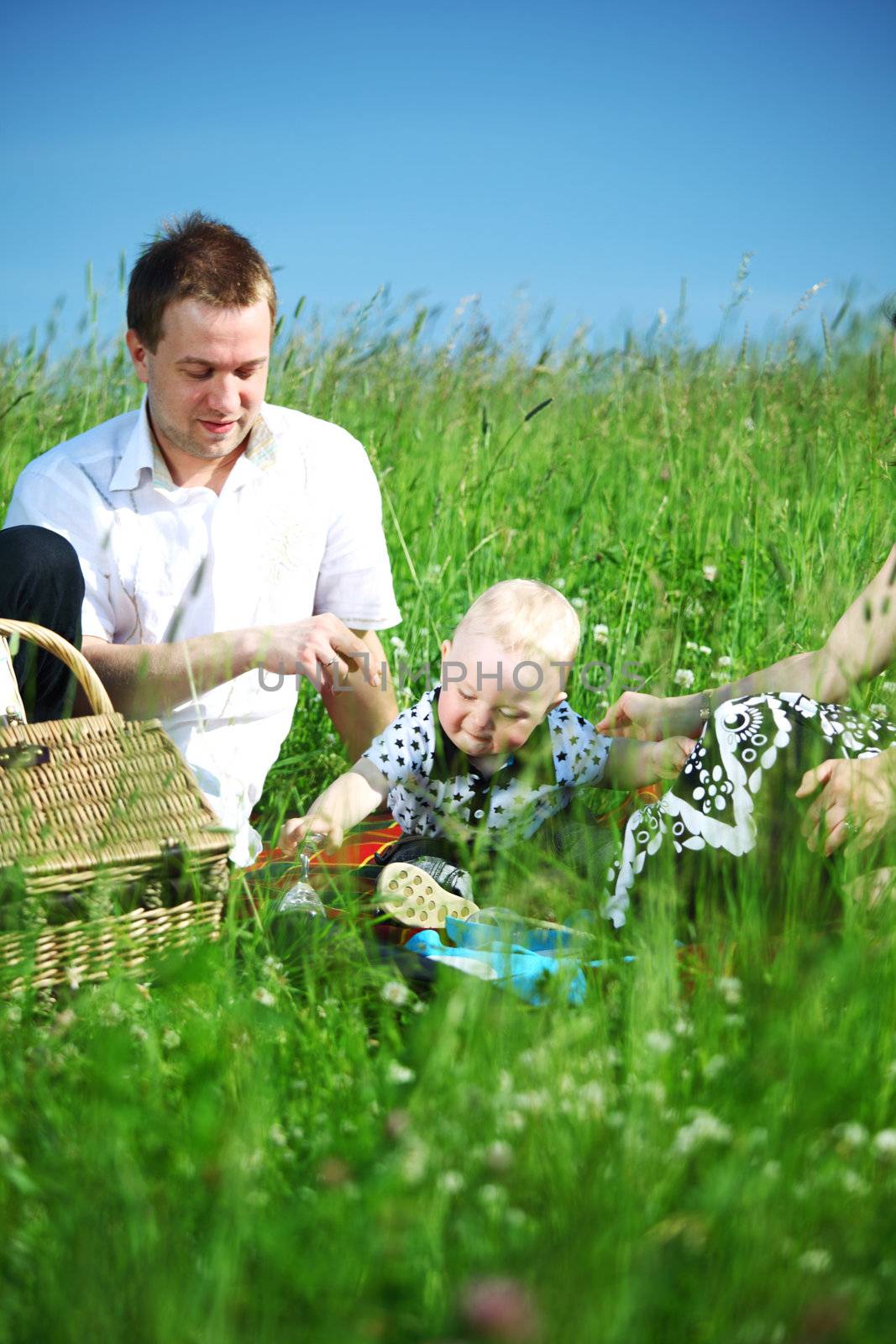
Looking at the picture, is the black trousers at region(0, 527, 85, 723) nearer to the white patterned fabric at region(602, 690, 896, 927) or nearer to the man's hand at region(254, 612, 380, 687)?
the man's hand at region(254, 612, 380, 687)

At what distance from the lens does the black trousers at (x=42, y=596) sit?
8.38 feet

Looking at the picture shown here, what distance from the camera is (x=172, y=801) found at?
2.08 meters

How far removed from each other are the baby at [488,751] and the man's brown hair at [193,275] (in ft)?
2.92

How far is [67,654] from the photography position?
2.23 metres

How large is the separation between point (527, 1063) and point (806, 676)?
137 cm

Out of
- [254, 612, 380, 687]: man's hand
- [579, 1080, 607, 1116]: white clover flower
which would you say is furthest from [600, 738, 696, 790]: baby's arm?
[579, 1080, 607, 1116]: white clover flower

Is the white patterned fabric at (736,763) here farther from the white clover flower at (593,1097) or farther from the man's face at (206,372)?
the man's face at (206,372)

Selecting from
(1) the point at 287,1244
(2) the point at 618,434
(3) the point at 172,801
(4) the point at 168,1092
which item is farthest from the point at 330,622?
(2) the point at 618,434

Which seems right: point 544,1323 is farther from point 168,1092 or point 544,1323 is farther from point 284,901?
point 284,901

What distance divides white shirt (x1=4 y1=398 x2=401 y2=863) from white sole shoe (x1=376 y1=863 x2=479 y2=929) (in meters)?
0.46

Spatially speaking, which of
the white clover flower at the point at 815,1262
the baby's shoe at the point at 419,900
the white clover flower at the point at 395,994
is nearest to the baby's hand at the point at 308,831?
the baby's shoe at the point at 419,900

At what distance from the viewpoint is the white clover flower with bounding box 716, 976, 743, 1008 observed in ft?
4.74

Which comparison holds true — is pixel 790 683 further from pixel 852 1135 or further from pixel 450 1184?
pixel 450 1184

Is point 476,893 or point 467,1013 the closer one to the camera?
point 467,1013
